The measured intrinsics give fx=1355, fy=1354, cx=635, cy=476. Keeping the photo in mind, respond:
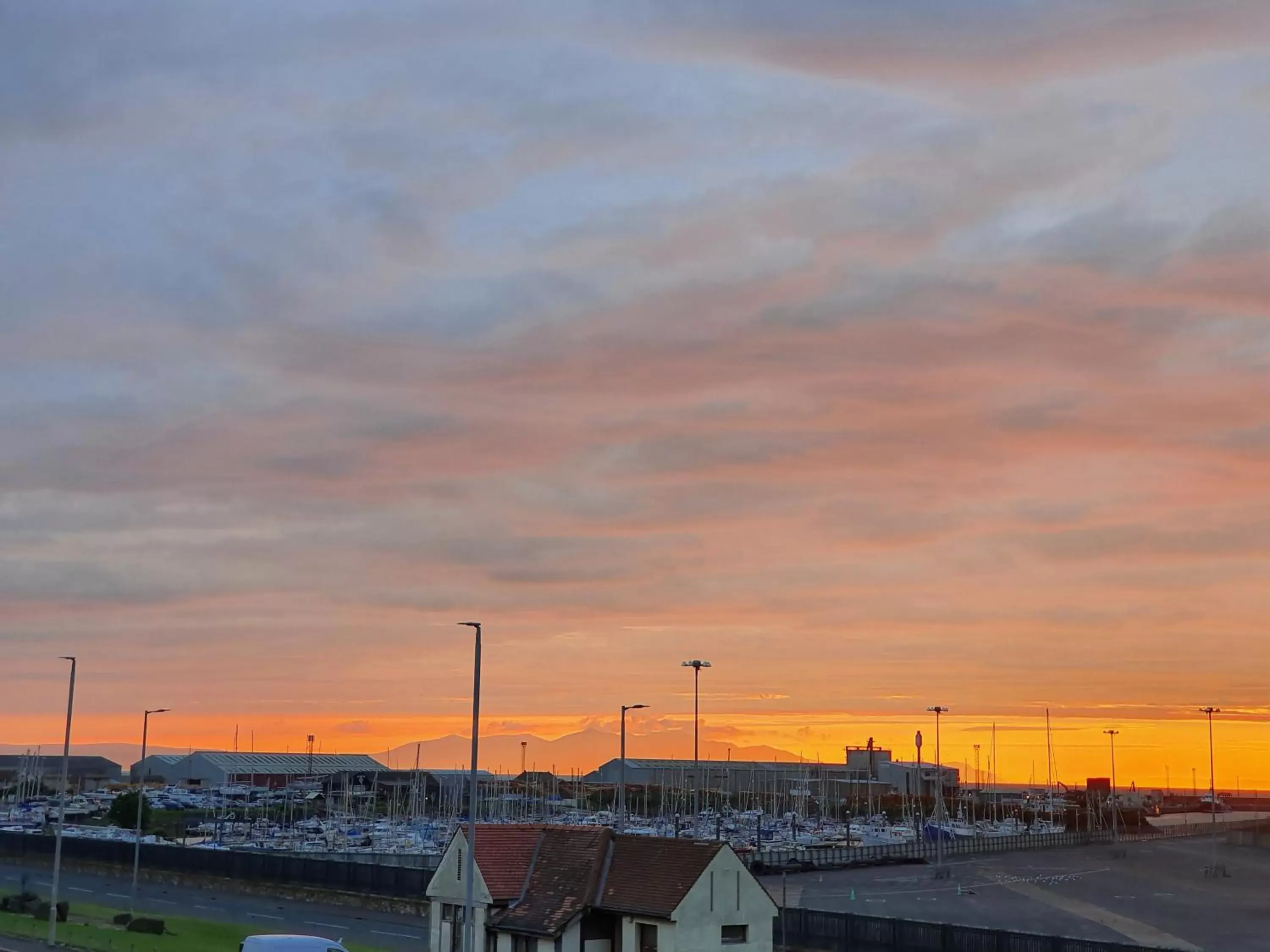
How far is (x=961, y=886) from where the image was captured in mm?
100812

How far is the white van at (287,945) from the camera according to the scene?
129 ft

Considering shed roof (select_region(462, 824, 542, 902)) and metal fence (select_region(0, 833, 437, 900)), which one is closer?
shed roof (select_region(462, 824, 542, 902))

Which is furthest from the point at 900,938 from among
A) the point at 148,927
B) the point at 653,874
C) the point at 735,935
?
the point at 148,927

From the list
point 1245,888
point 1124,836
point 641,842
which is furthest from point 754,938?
point 1124,836

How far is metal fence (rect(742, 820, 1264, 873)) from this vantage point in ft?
381

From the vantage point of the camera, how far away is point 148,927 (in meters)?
61.0

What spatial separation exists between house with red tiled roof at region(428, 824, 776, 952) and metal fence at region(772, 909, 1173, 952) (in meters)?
12.4

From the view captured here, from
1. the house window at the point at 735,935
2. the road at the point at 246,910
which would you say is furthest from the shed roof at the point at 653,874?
the road at the point at 246,910

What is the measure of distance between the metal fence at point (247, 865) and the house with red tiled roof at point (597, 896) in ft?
84.7

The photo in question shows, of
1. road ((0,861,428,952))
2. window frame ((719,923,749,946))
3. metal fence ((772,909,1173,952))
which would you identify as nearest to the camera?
window frame ((719,923,749,946))

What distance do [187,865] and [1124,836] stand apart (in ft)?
452

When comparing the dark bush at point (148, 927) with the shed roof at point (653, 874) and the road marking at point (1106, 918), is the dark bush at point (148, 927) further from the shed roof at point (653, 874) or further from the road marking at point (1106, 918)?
the road marking at point (1106, 918)

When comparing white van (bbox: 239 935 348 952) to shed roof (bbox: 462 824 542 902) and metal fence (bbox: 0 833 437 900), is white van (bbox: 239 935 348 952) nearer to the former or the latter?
shed roof (bbox: 462 824 542 902)

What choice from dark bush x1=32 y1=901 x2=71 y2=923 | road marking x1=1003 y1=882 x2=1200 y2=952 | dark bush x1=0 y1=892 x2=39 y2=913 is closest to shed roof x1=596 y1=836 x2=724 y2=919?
road marking x1=1003 y1=882 x2=1200 y2=952
